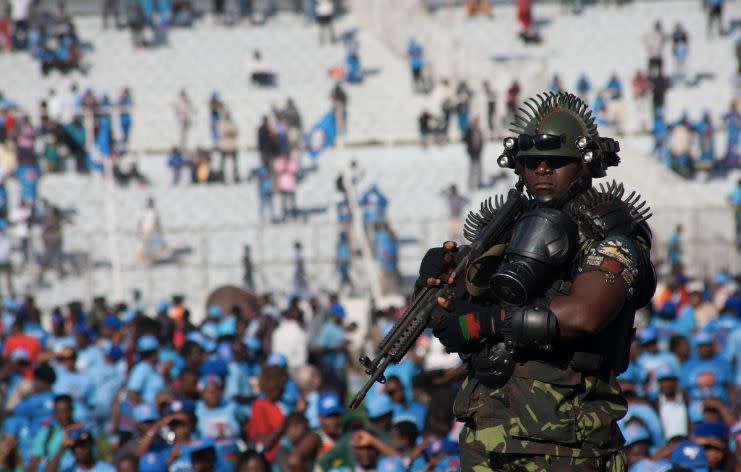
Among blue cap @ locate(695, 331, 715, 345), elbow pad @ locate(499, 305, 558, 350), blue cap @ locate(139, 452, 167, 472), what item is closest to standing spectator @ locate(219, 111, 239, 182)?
blue cap @ locate(695, 331, 715, 345)

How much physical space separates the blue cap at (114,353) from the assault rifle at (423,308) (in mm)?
8802

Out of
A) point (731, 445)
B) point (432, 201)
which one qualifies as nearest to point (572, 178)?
point (731, 445)

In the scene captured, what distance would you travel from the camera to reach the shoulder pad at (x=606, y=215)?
171 inches

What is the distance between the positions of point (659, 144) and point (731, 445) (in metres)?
18.5

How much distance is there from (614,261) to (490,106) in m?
22.8

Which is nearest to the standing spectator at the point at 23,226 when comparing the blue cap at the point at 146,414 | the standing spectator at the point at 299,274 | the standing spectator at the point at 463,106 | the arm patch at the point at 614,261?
the standing spectator at the point at 299,274

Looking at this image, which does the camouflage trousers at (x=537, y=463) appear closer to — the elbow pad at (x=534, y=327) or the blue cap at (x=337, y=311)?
the elbow pad at (x=534, y=327)

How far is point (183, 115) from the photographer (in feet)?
89.6

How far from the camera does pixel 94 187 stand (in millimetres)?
24828

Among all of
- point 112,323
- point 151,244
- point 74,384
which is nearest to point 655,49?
→ point 151,244

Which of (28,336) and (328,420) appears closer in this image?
(328,420)

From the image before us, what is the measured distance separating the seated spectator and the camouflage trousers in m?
26.1

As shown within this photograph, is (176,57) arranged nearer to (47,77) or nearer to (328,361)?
(47,77)

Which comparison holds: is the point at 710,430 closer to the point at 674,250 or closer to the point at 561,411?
the point at 561,411
